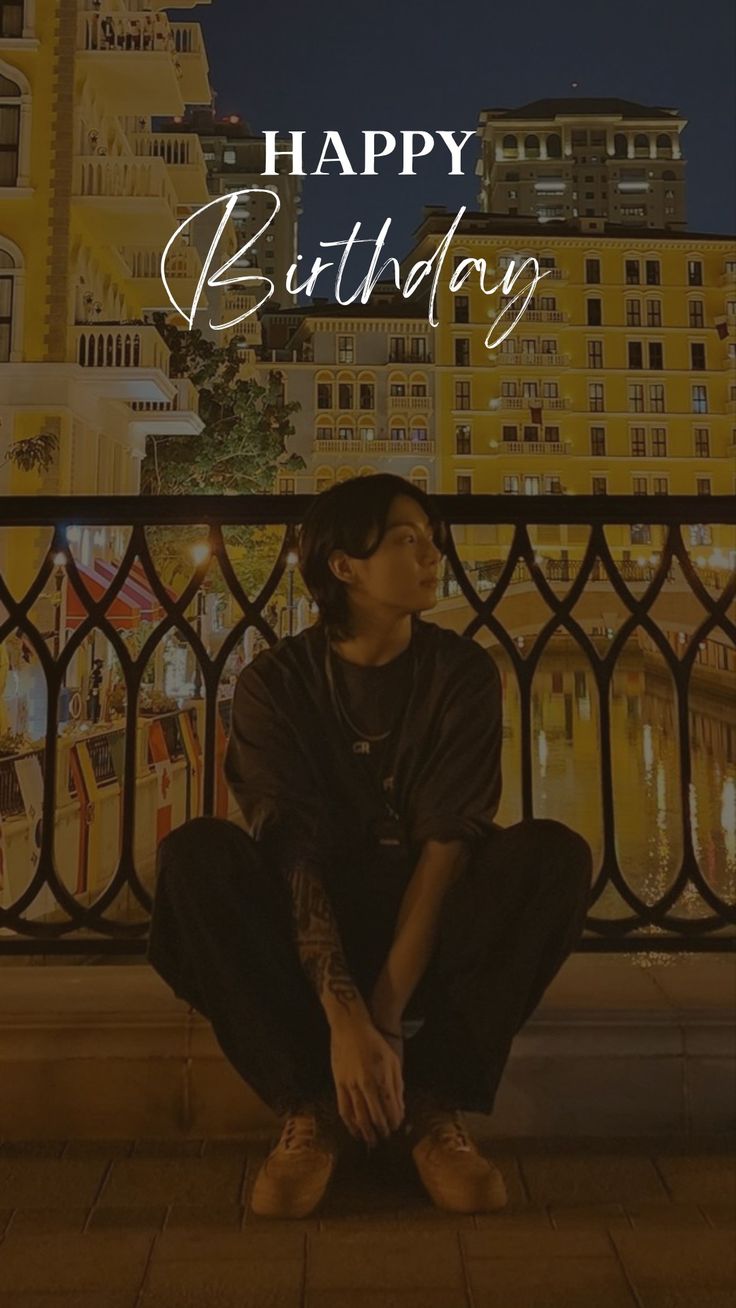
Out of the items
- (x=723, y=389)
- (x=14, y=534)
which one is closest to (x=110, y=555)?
(x=14, y=534)

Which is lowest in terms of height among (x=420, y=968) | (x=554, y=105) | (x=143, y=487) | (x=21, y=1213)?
(x=21, y=1213)

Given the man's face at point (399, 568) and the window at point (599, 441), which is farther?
the window at point (599, 441)

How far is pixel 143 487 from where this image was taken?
2281 cm

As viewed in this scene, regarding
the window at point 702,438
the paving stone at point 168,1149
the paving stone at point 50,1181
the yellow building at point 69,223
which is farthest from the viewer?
the window at point 702,438

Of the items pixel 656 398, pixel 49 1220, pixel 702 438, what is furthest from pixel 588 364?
pixel 49 1220

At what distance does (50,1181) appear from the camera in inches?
65.6

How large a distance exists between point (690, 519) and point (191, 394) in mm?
19616

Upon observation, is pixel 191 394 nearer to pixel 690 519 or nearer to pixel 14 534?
pixel 14 534

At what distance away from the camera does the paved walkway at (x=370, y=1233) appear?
137 cm

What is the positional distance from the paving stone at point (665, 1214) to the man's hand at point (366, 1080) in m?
0.46

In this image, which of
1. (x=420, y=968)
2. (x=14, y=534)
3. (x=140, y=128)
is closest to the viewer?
(x=420, y=968)

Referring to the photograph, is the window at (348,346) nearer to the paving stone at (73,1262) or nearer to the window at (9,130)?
the window at (9,130)

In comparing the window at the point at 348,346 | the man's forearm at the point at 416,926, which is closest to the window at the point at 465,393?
the window at the point at 348,346

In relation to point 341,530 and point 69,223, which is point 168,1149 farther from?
point 69,223
